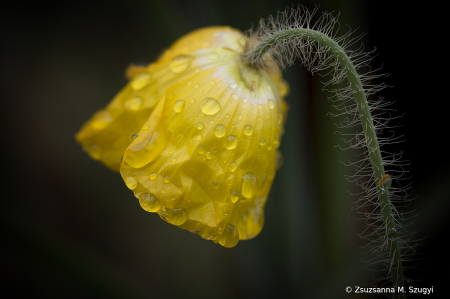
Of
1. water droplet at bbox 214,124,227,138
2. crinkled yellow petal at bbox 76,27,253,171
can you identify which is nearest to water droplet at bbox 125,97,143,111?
crinkled yellow petal at bbox 76,27,253,171

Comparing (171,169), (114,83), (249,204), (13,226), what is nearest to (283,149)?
(249,204)

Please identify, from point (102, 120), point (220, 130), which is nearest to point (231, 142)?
point (220, 130)

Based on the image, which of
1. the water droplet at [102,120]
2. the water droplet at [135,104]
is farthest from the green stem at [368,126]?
the water droplet at [102,120]

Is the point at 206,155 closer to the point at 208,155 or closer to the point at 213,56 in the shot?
the point at 208,155

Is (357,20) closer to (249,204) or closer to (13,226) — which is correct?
(249,204)

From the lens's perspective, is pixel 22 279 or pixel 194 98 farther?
pixel 22 279

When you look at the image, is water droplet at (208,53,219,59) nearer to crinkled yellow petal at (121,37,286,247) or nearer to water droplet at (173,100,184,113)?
crinkled yellow petal at (121,37,286,247)
